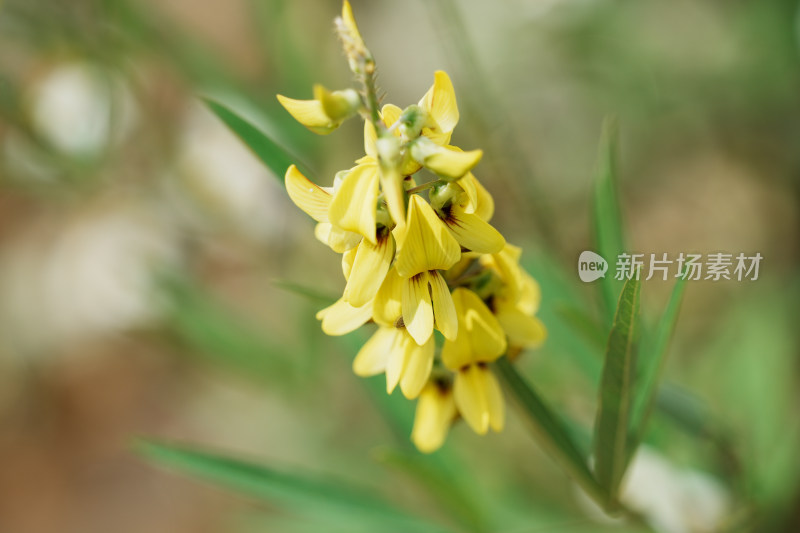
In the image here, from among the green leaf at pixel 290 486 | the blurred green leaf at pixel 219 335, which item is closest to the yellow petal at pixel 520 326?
the green leaf at pixel 290 486

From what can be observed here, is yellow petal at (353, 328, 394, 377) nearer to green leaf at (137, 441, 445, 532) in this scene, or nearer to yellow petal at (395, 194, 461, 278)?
yellow petal at (395, 194, 461, 278)

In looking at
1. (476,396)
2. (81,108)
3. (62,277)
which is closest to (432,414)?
(476,396)

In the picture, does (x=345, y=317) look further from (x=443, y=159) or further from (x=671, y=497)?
(x=671, y=497)

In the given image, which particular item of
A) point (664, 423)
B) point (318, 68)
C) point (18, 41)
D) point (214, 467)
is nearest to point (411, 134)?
point (214, 467)

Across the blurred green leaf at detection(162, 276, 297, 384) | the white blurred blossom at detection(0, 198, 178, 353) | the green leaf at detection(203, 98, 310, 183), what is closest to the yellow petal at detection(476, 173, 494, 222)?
the green leaf at detection(203, 98, 310, 183)

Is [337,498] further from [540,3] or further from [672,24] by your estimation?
[672,24]

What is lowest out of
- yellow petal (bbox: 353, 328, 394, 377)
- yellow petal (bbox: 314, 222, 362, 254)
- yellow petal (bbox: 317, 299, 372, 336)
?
yellow petal (bbox: 353, 328, 394, 377)
